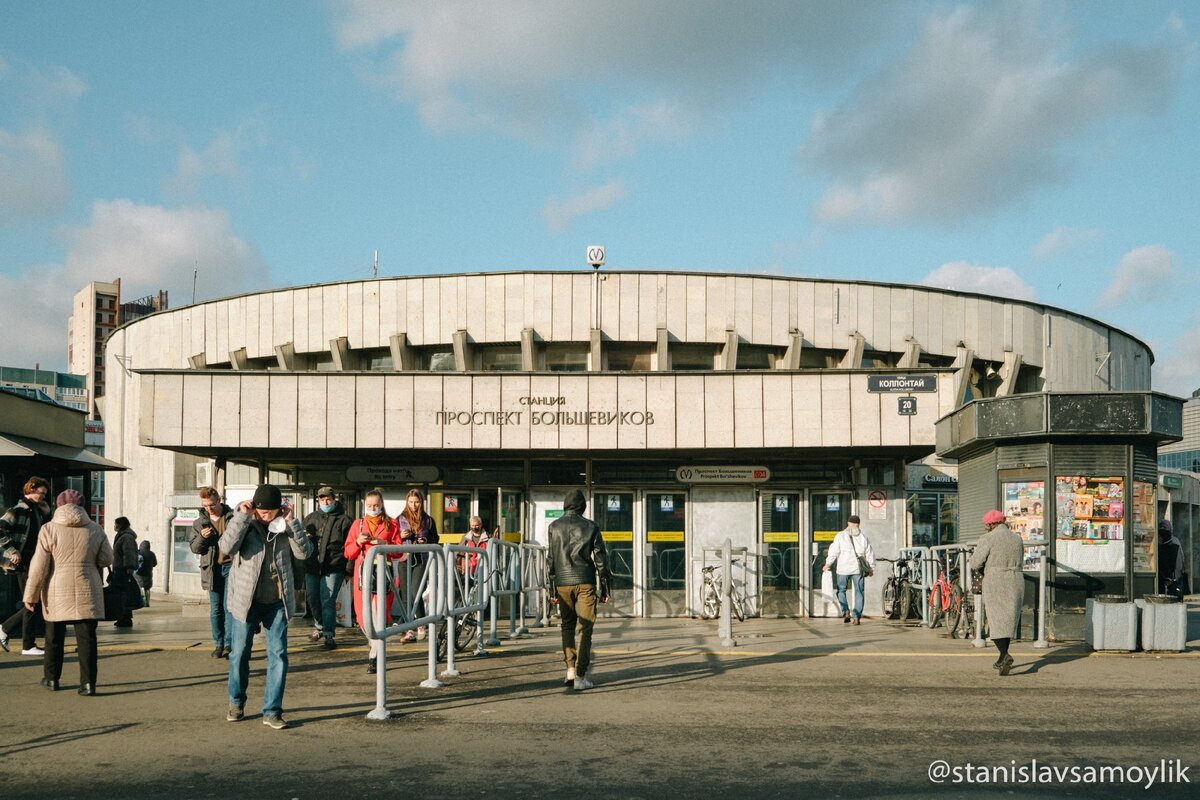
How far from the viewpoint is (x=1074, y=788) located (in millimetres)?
6211

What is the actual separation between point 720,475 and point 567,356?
29.7ft

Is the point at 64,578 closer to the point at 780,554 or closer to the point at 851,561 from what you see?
the point at 851,561

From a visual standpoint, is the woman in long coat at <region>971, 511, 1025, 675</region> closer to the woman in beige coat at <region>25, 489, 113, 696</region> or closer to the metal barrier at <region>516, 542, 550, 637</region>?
the metal barrier at <region>516, 542, 550, 637</region>

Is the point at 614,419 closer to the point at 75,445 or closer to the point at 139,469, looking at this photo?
the point at 75,445

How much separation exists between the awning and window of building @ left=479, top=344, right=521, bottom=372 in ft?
35.4

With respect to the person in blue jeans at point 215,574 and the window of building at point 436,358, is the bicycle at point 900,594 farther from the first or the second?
the window of building at point 436,358

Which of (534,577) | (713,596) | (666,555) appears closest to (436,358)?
(666,555)

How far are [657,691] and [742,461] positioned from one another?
11.1 m

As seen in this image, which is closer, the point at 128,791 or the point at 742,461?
the point at 128,791

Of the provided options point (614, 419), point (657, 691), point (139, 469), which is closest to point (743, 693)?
point (657, 691)

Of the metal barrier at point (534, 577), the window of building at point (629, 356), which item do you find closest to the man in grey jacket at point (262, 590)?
the metal barrier at point (534, 577)

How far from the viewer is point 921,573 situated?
18.2m

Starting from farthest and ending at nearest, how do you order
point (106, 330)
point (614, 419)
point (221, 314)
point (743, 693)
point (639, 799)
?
point (106, 330) → point (221, 314) → point (614, 419) → point (743, 693) → point (639, 799)

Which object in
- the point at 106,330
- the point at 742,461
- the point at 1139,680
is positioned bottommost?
Result: the point at 1139,680
